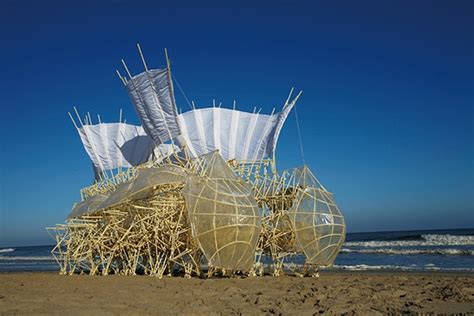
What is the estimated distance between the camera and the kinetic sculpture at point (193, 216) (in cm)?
1458

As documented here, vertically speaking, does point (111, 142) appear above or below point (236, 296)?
above

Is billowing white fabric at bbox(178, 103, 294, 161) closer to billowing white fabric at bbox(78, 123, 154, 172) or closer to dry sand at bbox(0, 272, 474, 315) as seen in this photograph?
billowing white fabric at bbox(78, 123, 154, 172)

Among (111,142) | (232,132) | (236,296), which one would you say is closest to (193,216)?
(236,296)

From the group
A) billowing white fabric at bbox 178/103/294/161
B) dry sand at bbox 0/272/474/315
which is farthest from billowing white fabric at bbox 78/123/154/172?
dry sand at bbox 0/272/474/315

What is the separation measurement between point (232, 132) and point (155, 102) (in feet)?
15.5

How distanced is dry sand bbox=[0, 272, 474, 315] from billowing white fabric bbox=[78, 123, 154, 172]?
1168 centimetres

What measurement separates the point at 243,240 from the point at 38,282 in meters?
6.60

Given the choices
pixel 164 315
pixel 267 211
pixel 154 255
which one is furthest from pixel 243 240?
pixel 164 315

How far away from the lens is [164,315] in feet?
29.2

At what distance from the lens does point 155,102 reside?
63.0 feet

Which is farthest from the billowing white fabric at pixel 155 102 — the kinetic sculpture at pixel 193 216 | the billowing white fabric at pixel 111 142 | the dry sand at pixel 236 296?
the dry sand at pixel 236 296

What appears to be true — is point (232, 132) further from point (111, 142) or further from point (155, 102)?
point (111, 142)

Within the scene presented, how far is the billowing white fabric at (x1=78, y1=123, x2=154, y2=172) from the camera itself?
2591cm

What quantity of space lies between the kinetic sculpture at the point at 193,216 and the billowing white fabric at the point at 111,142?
487 cm
